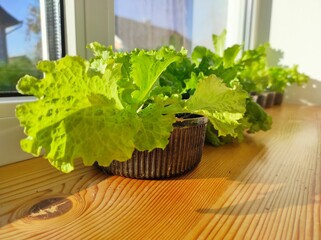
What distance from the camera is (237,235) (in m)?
0.26

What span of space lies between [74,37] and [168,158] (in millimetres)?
316

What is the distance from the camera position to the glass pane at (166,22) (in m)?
0.74

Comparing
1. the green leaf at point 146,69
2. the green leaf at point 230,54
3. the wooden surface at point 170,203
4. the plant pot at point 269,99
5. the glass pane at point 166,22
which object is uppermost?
the glass pane at point 166,22

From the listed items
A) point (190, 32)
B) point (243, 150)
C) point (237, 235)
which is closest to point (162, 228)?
point (237, 235)

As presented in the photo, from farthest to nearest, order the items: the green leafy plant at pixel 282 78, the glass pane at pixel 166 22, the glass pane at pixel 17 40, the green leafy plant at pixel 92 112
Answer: the green leafy plant at pixel 282 78, the glass pane at pixel 166 22, the glass pane at pixel 17 40, the green leafy plant at pixel 92 112

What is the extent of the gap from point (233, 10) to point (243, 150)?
39.2 inches

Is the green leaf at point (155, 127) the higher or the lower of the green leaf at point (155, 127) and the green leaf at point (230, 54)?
the lower

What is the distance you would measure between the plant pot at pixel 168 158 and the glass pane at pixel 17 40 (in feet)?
0.89

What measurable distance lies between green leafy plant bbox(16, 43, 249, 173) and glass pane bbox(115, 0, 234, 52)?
1.28 ft

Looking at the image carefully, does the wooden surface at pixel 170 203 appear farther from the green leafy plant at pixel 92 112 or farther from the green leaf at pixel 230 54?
the green leaf at pixel 230 54

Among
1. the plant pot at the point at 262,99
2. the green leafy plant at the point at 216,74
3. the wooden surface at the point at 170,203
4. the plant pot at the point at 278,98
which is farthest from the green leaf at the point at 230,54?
the plant pot at the point at 278,98

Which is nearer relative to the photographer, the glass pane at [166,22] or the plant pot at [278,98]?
the glass pane at [166,22]

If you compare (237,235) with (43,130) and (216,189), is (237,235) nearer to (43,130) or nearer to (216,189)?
(216,189)

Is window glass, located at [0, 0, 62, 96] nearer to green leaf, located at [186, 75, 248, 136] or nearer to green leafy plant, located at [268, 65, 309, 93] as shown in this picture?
green leaf, located at [186, 75, 248, 136]
